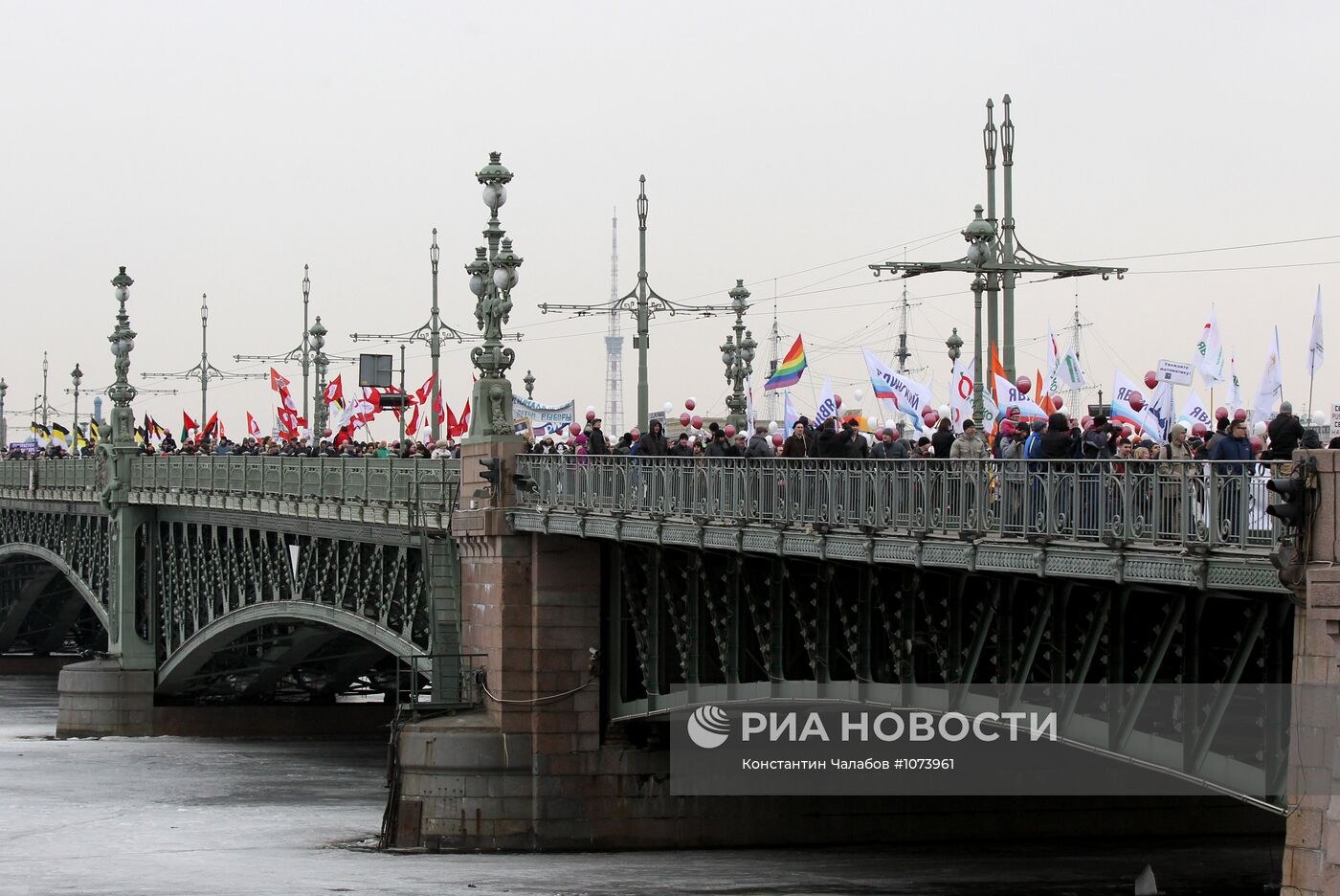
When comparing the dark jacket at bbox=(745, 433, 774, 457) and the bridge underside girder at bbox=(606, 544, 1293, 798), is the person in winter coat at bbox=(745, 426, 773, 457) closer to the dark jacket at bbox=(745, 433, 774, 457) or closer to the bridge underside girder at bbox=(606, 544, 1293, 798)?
the dark jacket at bbox=(745, 433, 774, 457)

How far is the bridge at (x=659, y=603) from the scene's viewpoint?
2102 cm

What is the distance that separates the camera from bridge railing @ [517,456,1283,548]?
19.7 meters

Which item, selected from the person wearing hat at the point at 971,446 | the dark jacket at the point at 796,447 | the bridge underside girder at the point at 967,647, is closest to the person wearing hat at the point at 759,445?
the dark jacket at the point at 796,447

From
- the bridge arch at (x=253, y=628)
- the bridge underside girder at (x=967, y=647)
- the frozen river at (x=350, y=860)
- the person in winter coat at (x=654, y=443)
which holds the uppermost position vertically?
the person in winter coat at (x=654, y=443)

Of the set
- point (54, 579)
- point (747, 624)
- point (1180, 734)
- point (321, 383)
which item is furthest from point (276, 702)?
point (1180, 734)

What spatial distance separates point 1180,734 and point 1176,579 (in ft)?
9.19

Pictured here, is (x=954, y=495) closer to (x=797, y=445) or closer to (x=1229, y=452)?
(x=1229, y=452)

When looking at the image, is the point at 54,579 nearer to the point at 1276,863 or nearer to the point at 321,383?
the point at 321,383

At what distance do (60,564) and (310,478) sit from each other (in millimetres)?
23530

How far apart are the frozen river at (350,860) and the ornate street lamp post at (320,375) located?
1457 cm

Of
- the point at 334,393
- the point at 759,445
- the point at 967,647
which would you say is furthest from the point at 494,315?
the point at 334,393

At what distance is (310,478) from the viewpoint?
1831 inches

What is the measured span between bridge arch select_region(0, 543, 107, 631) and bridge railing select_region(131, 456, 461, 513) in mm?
4702

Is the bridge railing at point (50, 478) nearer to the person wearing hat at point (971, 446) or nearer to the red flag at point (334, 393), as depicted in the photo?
the red flag at point (334, 393)
